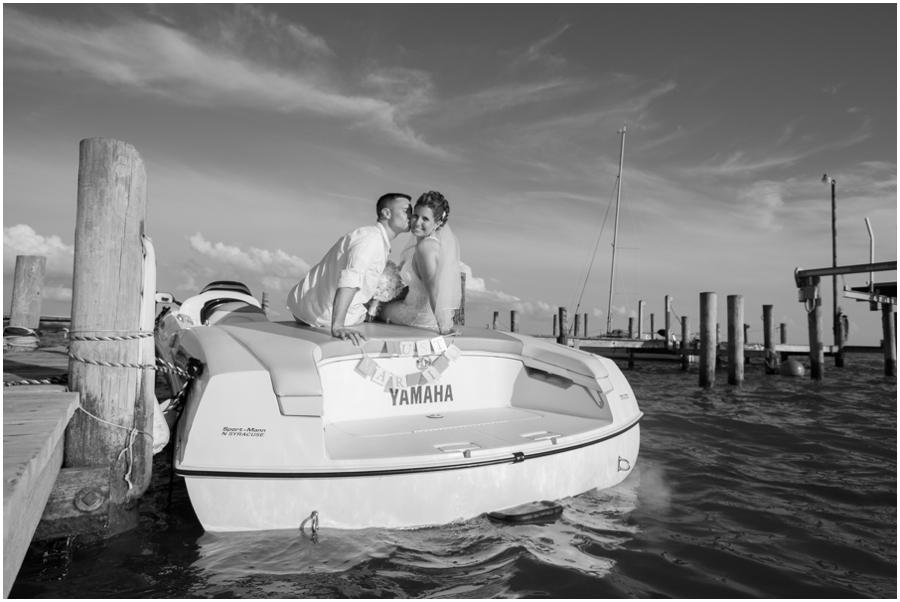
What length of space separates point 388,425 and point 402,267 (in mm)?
1312

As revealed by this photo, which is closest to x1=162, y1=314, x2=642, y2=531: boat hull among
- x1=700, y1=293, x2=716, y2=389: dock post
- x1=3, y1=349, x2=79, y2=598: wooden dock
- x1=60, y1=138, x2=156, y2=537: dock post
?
x1=60, y1=138, x2=156, y2=537: dock post

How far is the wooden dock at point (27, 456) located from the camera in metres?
1.85

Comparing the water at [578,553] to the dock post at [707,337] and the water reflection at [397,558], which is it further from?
the dock post at [707,337]

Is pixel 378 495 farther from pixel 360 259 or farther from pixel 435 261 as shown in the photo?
pixel 435 261

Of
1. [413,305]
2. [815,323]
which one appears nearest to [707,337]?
[815,323]

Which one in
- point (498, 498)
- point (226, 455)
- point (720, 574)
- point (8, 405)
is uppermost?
point (8, 405)

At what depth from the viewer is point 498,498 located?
133 inches

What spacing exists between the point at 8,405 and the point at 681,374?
17632 mm

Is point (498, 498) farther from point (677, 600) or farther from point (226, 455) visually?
point (226, 455)

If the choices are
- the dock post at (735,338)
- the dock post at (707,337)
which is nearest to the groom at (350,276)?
the dock post at (707,337)

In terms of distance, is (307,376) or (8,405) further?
(307,376)

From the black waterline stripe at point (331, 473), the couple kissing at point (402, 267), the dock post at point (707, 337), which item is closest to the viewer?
the black waterline stripe at point (331, 473)

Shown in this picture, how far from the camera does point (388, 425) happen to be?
394 centimetres

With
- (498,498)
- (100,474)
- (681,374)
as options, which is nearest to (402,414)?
(498,498)
